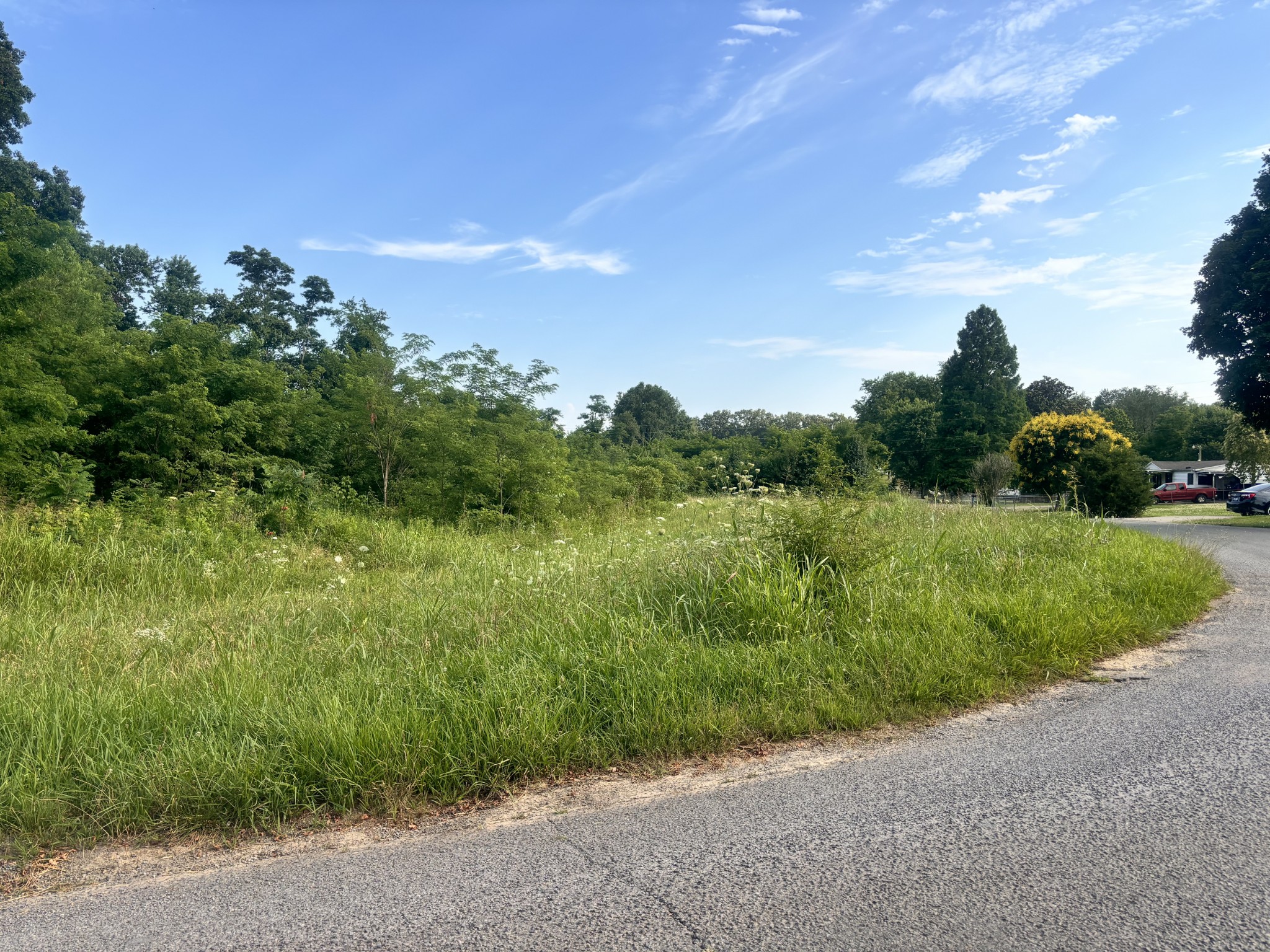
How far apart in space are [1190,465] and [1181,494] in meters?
13.0

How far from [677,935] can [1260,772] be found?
2.91 m

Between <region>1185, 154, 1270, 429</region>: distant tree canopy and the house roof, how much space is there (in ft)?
142

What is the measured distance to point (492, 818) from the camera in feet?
9.89

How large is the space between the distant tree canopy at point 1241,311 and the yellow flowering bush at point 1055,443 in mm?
5168

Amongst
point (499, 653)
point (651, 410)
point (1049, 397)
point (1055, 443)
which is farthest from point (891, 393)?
point (499, 653)

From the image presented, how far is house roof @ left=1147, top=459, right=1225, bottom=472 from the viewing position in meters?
59.4

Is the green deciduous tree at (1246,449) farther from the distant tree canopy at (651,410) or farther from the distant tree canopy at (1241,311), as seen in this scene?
the distant tree canopy at (651,410)

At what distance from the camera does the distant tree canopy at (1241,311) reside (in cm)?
2175

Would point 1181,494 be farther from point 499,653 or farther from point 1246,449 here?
point 499,653

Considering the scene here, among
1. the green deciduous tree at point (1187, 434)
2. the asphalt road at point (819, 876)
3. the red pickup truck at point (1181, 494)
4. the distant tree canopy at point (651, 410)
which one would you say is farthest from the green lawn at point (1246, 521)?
the distant tree canopy at point (651, 410)

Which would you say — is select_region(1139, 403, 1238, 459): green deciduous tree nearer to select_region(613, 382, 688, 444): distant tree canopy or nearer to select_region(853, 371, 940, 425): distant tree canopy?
select_region(853, 371, 940, 425): distant tree canopy

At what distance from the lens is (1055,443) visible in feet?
99.1

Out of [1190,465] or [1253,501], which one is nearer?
[1253,501]

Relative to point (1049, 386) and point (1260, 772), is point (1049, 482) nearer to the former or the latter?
point (1260, 772)
